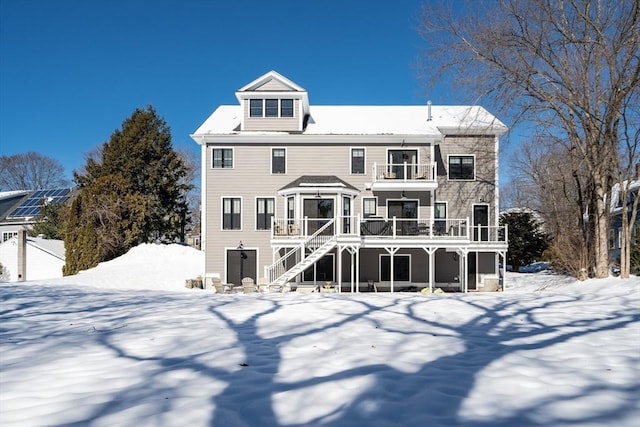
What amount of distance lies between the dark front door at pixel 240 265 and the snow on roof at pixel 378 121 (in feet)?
18.9

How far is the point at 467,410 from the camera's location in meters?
3.61

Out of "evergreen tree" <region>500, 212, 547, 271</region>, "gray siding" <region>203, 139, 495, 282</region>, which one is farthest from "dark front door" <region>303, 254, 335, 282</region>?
"evergreen tree" <region>500, 212, 547, 271</region>

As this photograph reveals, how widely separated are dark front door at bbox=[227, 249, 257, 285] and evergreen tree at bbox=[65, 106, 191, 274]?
8.59 meters

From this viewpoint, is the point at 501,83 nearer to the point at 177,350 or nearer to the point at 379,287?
the point at 379,287

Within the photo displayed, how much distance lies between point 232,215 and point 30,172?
165 feet

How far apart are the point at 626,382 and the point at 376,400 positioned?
2275 millimetres

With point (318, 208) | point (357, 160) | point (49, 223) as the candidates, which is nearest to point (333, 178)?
point (318, 208)

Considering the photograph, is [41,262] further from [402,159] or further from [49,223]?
[402,159]

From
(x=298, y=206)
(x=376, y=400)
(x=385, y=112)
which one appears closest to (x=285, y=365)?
(x=376, y=400)

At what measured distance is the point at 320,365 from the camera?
4.83 metres

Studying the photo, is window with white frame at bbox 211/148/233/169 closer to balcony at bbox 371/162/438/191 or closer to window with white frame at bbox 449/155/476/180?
balcony at bbox 371/162/438/191

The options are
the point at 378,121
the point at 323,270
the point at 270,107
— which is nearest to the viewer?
the point at 323,270

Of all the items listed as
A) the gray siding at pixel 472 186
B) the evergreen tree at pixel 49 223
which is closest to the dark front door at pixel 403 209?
the gray siding at pixel 472 186

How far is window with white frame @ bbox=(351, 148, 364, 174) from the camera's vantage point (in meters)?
23.0
